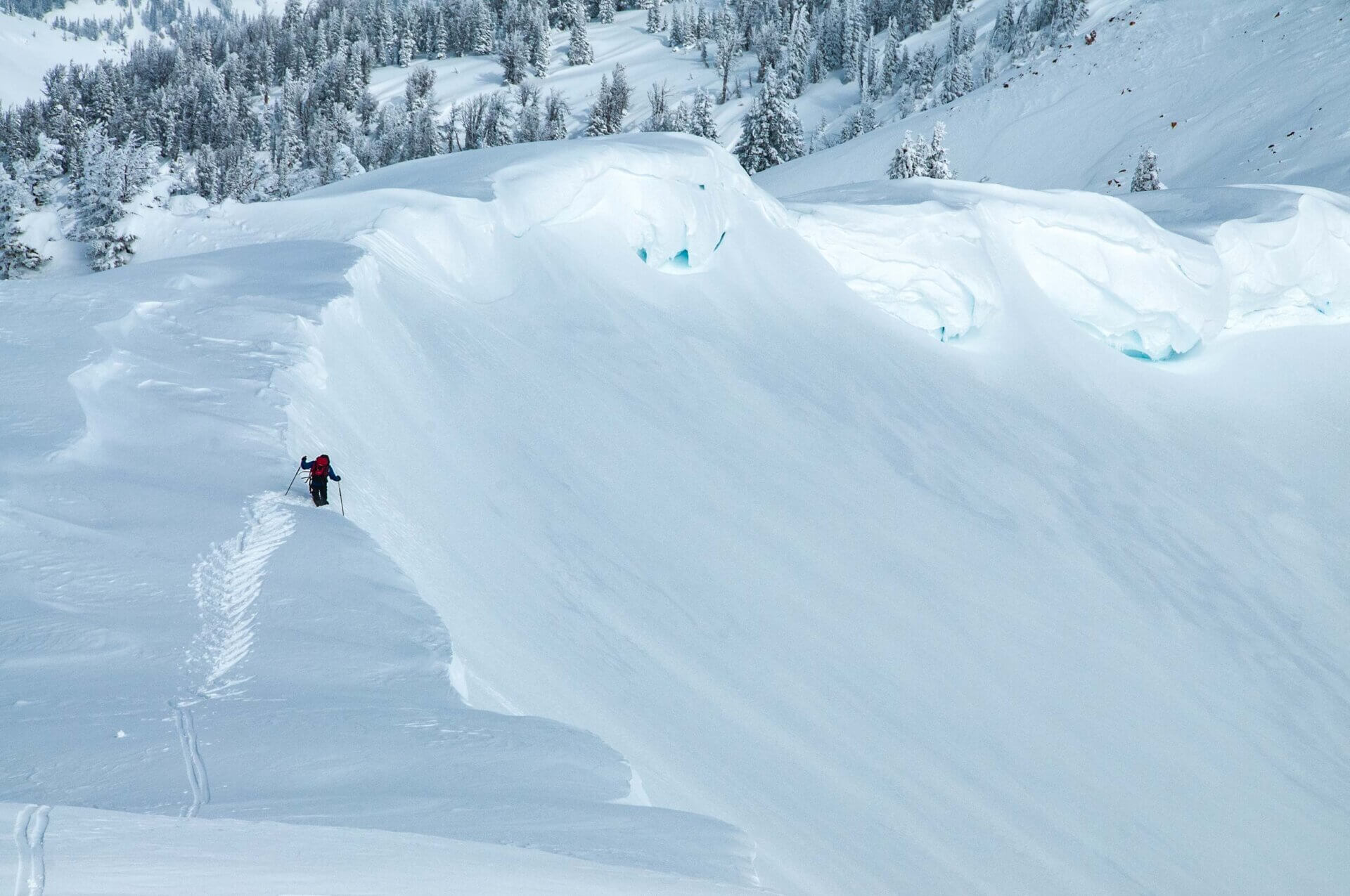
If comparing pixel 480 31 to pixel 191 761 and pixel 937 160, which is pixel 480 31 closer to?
pixel 937 160

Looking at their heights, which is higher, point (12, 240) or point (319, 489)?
point (319, 489)

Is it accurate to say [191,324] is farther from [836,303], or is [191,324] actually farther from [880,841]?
[836,303]

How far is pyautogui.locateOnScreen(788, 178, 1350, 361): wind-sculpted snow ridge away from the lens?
1998 centimetres

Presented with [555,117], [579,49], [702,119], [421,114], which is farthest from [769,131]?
[579,49]

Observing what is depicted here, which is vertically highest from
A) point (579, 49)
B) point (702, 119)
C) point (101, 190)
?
point (579, 49)

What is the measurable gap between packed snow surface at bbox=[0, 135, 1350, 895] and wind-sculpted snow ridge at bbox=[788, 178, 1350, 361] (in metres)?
0.11

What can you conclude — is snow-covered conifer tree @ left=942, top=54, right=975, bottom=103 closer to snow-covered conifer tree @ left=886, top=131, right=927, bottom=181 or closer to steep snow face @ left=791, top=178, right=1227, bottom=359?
snow-covered conifer tree @ left=886, top=131, right=927, bottom=181

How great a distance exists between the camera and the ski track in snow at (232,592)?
528cm

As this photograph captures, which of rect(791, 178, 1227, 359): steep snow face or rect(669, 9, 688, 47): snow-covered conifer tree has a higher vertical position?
rect(669, 9, 688, 47): snow-covered conifer tree

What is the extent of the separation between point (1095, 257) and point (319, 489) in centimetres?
1926

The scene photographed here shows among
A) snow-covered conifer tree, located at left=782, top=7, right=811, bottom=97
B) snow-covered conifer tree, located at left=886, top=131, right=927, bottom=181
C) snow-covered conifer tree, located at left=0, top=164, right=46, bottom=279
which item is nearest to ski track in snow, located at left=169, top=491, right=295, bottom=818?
snow-covered conifer tree, located at left=0, top=164, right=46, bottom=279

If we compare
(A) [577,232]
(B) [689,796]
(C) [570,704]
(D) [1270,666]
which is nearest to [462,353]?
(A) [577,232]

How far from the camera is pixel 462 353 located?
503 inches

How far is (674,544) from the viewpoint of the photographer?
11.2m
